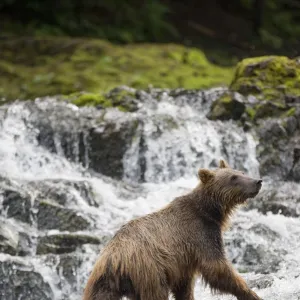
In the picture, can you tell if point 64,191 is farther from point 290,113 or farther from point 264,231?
point 290,113

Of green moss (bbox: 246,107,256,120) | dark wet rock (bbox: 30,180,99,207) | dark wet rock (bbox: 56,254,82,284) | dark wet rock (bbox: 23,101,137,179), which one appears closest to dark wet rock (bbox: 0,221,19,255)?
dark wet rock (bbox: 56,254,82,284)

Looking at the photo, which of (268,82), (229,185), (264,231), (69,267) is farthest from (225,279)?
(268,82)

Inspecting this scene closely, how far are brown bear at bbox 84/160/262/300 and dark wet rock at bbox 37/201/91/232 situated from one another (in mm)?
3893

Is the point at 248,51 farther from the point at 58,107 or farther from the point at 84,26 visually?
the point at 58,107

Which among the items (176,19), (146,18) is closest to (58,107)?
(146,18)

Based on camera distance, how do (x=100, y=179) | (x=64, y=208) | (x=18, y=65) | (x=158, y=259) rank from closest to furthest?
(x=158, y=259), (x=64, y=208), (x=100, y=179), (x=18, y=65)

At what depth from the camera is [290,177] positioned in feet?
51.0

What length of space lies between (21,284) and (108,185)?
385 centimetres

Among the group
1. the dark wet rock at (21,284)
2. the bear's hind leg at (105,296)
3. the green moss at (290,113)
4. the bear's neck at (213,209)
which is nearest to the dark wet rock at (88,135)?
the green moss at (290,113)

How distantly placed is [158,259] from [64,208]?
4990 mm

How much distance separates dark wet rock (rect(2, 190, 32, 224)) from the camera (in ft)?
43.7

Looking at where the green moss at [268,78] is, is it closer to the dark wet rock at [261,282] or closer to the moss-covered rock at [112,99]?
the moss-covered rock at [112,99]

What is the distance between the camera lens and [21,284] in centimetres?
1166

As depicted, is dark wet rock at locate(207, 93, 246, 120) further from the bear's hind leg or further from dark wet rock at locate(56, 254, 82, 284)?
the bear's hind leg
